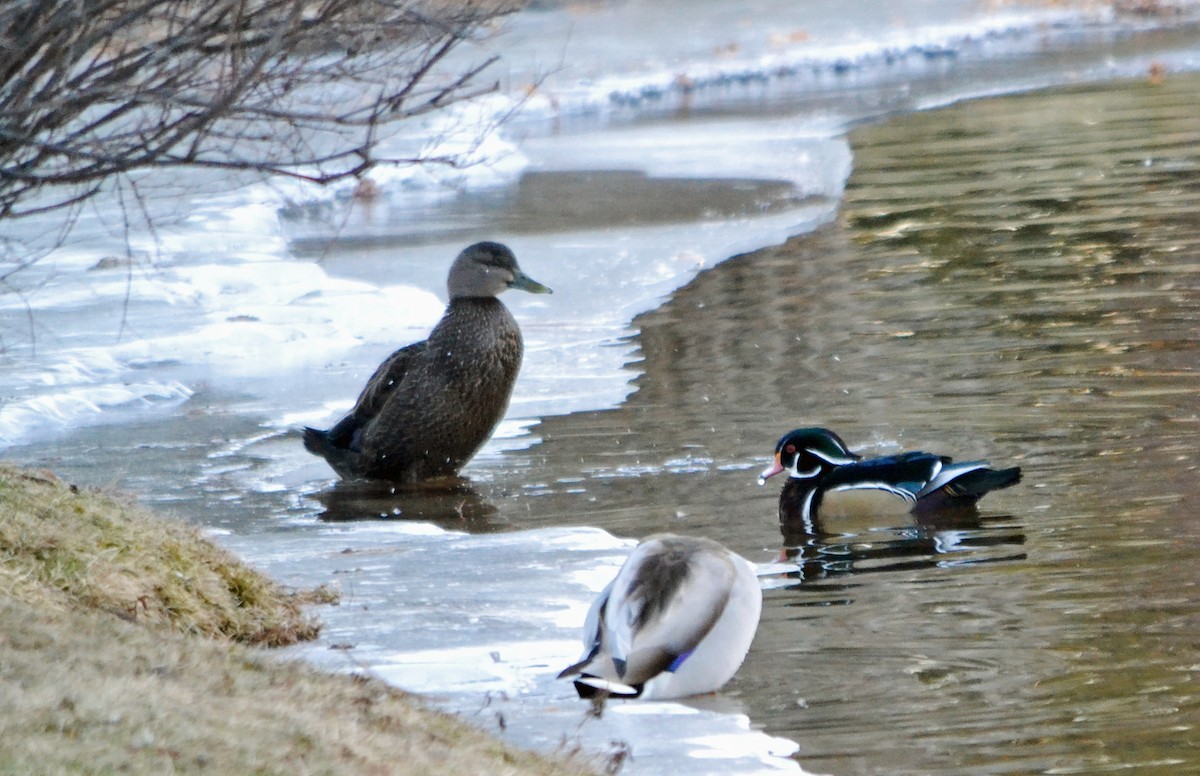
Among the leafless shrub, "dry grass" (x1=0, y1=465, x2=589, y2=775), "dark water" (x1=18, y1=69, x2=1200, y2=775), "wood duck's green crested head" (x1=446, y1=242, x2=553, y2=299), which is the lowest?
"dark water" (x1=18, y1=69, x2=1200, y2=775)

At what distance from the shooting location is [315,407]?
30.2 feet

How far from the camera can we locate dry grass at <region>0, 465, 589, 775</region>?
10.7 ft

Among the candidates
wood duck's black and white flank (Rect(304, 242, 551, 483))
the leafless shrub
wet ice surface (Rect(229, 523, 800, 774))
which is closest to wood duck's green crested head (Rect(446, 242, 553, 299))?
wood duck's black and white flank (Rect(304, 242, 551, 483))

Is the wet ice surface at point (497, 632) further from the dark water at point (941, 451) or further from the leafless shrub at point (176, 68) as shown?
the leafless shrub at point (176, 68)

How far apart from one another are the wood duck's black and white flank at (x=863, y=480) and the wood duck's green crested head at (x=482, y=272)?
177cm

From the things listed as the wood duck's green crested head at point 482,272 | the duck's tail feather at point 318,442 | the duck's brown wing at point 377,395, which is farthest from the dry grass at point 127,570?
the wood duck's green crested head at point 482,272

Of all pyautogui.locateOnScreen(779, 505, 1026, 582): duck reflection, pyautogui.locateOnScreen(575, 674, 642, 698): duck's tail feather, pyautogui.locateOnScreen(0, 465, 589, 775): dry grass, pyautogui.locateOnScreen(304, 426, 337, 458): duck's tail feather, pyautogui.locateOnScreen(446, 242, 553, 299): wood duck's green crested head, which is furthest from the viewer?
pyautogui.locateOnScreen(446, 242, 553, 299): wood duck's green crested head

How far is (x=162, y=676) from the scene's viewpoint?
3.76m

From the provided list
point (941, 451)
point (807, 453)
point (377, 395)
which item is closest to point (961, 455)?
point (941, 451)

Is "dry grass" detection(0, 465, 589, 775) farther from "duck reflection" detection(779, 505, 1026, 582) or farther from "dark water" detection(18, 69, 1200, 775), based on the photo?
"duck reflection" detection(779, 505, 1026, 582)

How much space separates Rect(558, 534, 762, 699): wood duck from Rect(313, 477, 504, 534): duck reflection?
7.32ft

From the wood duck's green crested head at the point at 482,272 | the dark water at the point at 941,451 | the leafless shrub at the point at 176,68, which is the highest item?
the leafless shrub at the point at 176,68

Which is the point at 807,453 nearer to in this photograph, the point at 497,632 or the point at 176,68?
the point at 497,632

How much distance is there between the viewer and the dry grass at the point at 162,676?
3.27 m
